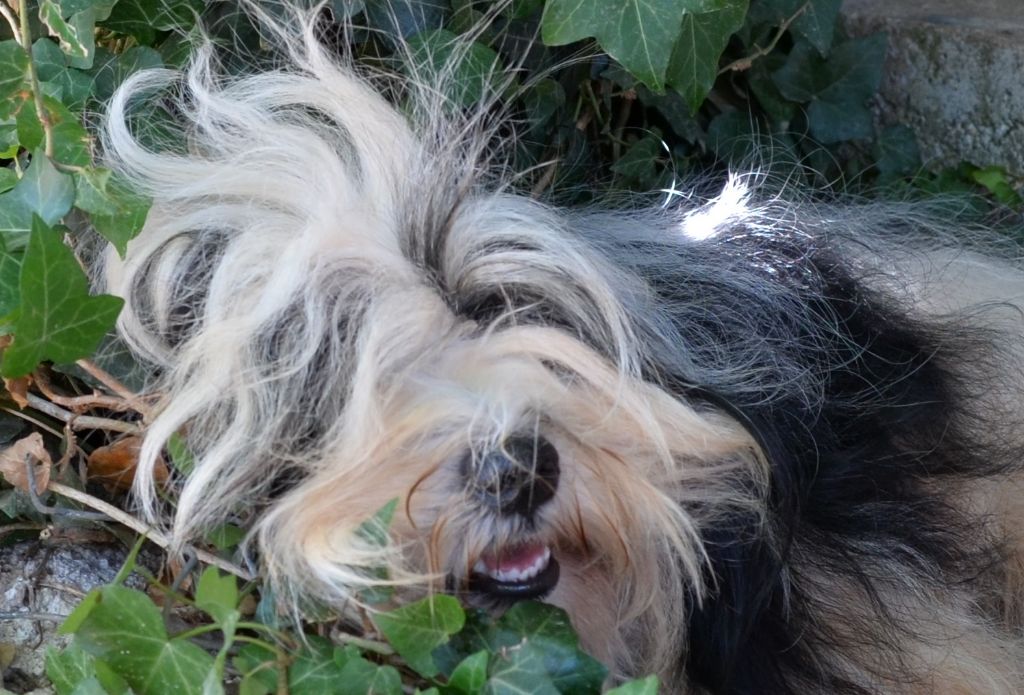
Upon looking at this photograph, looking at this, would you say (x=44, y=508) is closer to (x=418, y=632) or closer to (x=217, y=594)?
(x=217, y=594)

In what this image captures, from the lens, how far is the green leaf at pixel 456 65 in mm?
1811

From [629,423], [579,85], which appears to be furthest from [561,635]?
[579,85]

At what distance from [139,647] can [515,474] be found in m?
0.41

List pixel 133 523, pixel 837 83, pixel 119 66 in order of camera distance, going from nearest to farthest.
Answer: pixel 133 523 → pixel 119 66 → pixel 837 83

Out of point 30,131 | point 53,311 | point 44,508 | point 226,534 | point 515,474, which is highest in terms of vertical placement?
point 30,131

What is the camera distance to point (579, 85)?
2.36 m

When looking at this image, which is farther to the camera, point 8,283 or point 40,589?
point 40,589

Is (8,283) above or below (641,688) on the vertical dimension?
above

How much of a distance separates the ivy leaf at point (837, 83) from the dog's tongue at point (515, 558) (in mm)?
1471

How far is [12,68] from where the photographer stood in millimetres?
1615

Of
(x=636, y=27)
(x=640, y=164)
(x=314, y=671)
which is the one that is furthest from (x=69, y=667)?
(x=640, y=164)

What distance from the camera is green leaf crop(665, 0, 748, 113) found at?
2.00m

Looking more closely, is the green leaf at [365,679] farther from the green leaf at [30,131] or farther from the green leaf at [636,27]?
the green leaf at [636,27]

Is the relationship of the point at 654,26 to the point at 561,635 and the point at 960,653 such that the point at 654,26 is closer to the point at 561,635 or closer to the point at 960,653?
the point at 561,635
